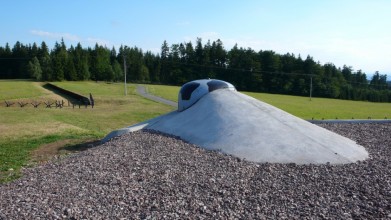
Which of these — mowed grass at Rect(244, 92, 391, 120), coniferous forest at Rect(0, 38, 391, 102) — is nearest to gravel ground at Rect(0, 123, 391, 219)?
mowed grass at Rect(244, 92, 391, 120)

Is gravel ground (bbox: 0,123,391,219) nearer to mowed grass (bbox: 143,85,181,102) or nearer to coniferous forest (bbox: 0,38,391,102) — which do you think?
mowed grass (bbox: 143,85,181,102)

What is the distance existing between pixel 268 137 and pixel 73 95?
6174 cm

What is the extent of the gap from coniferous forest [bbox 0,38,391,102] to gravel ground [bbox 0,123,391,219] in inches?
4013

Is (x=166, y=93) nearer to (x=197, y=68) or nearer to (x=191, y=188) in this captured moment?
(x=197, y=68)

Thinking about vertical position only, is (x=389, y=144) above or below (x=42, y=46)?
below

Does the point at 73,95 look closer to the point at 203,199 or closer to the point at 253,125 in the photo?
the point at 253,125

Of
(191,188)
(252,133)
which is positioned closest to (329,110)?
(252,133)

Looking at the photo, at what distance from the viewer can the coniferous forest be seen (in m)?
114

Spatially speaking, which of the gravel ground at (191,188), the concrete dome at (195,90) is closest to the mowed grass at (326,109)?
the concrete dome at (195,90)

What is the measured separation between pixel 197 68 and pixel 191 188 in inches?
4731

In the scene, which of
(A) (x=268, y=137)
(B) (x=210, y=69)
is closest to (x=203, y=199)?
(A) (x=268, y=137)

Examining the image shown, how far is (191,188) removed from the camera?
1129 cm

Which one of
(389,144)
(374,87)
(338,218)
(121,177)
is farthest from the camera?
(374,87)

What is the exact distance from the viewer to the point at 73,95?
71.2m
